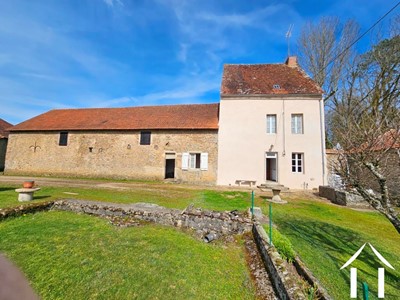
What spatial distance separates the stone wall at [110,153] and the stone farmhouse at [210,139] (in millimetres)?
79

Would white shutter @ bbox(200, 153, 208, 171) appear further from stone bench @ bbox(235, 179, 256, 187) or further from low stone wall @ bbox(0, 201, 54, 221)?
low stone wall @ bbox(0, 201, 54, 221)

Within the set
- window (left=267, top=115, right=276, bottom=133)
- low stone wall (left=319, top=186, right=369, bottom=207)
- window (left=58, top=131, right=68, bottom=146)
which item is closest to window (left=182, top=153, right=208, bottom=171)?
window (left=267, top=115, right=276, bottom=133)

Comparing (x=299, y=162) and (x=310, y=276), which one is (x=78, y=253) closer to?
(x=310, y=276)

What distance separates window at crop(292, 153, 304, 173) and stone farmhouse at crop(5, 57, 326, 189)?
0.06 meters

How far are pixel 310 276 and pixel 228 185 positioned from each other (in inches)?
444

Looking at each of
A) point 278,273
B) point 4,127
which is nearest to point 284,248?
point 278,273

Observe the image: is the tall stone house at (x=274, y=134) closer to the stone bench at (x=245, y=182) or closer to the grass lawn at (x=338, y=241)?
the stone bench at (x=245, y=182)

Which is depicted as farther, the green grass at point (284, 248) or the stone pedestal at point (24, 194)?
the stone pedestal at point (24, 194)

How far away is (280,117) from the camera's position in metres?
14.5

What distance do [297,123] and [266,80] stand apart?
4.38 metres

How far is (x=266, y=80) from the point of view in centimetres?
1614

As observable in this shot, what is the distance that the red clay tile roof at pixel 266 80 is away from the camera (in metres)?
14.8

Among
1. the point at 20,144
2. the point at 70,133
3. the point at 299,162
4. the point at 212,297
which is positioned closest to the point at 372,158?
the point at 212,297

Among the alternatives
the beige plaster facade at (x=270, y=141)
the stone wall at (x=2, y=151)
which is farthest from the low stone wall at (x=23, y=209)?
the stone wall at (x=2, y=151)
